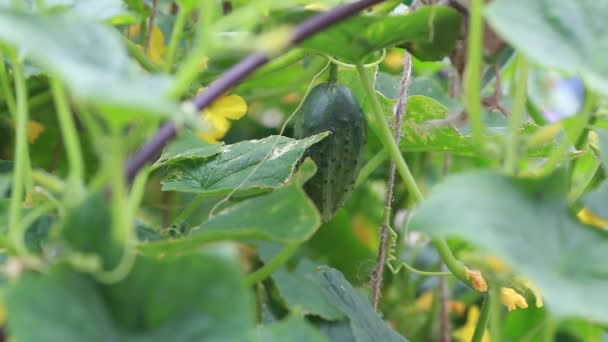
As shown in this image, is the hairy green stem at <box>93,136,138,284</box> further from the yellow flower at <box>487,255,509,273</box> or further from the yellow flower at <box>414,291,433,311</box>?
the yellow flower at <box>414,291,433,311</box>

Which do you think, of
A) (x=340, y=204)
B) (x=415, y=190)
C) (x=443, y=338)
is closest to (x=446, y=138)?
(x=340, y=204)

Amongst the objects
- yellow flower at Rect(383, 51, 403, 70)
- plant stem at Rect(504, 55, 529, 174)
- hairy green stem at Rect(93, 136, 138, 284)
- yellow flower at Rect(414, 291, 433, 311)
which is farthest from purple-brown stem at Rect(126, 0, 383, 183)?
yellow flower at Rect(383, 51, 403, 70)

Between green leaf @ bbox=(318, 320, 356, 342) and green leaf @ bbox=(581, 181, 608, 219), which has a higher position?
green leaf @ bbox=(581, 181, 608, 219)

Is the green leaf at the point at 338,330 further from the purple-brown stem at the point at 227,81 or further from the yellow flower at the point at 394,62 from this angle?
the yellow flower at the point at 394,62

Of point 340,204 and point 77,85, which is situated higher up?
point 77,85

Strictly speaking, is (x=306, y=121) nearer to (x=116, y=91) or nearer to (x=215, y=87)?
(x=215, y=87)
